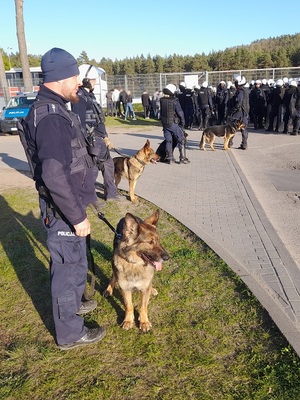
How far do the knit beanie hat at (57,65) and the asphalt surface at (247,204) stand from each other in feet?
8.58

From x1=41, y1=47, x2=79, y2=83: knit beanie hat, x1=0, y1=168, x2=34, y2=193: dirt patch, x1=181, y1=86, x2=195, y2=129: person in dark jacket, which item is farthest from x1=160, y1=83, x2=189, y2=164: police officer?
x1=41, y1=47, x2=79, y2=83: knit beanie hat

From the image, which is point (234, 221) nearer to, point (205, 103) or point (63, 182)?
point (63, 182)

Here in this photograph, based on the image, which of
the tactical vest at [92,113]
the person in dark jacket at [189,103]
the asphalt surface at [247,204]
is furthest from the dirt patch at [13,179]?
the person in dark jacket at [189,103]

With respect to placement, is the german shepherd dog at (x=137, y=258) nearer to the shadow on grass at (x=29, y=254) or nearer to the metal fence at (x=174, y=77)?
the shadow on grass at (x=29, y=254)

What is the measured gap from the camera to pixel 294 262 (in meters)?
3.99

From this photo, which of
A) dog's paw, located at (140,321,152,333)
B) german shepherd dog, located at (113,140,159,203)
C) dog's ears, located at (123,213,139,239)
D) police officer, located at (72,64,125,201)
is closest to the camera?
dog's ears, located at (123,213,139,239)

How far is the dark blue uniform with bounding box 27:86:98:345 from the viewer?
214 cm

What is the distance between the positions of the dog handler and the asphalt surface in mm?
1762

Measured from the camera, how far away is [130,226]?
2672 millimetres

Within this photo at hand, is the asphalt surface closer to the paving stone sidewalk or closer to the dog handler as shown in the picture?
the paving stone sidewalk

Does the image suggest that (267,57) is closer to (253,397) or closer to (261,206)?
(261,206)

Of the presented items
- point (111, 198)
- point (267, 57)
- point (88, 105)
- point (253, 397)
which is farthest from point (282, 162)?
point (267, 57)

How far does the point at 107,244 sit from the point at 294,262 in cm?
240

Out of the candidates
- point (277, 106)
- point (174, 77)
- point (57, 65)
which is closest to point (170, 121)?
point (277, 106)
